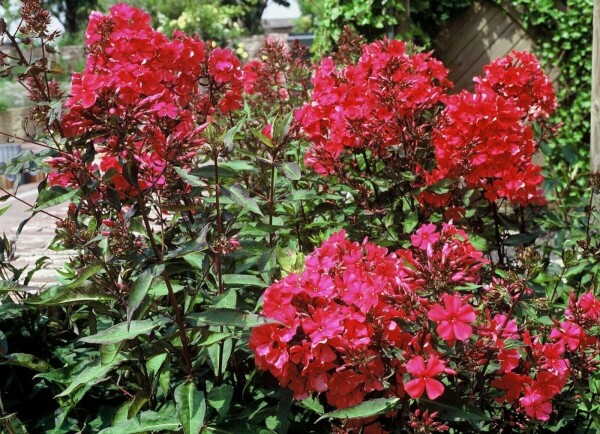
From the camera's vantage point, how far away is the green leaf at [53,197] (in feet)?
5.64

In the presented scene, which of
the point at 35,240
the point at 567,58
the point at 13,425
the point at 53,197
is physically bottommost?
the point at 35,240

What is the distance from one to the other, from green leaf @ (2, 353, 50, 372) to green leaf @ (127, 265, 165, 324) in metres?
0.58

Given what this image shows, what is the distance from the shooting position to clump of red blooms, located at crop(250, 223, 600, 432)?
1346mm

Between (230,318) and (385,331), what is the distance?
30cm

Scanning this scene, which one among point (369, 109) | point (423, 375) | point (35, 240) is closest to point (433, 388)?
point (423, 375)

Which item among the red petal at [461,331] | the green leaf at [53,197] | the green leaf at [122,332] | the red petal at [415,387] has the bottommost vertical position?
the red petal at [415,387]

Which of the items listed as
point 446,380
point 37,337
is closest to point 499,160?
point 446,380

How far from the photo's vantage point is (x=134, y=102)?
163 cm

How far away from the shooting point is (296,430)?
1.72m

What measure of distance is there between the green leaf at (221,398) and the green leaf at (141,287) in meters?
0.28

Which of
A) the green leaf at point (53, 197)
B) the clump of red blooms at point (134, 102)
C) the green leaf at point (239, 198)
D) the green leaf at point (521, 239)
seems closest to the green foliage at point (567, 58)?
the green leaf at point (521, 239)

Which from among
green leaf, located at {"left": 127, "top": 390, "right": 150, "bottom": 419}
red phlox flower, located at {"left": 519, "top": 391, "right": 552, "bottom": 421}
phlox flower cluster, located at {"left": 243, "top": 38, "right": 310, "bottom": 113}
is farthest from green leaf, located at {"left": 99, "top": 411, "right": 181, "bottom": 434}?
phlox flower cluster, located at {"left": 243, "top": 38, "right": 310, "bottom": 113}

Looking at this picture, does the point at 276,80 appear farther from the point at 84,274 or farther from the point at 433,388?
the point at 433,388

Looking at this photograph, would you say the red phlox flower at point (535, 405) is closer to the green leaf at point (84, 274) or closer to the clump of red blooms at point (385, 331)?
the clump of red blooms at point (385, 331)
